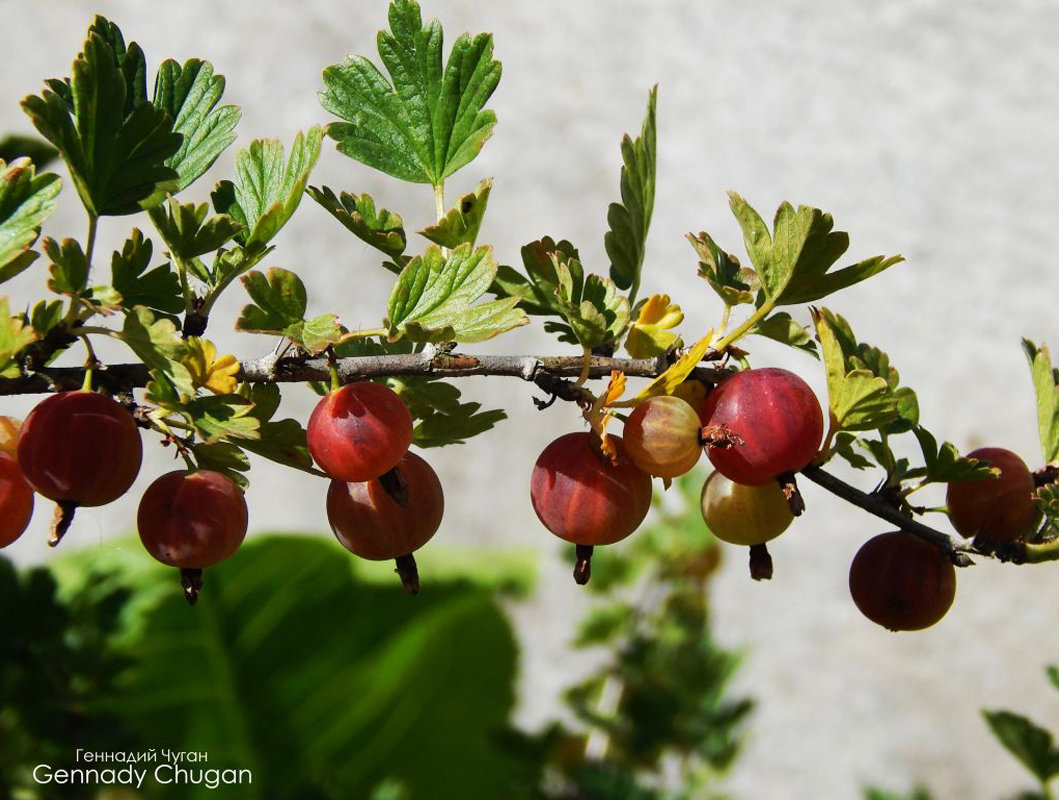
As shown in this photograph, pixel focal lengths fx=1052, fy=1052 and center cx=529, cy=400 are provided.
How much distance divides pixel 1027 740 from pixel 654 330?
0.58 metres

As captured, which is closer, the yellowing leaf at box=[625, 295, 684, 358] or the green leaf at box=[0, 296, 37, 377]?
the green leaf at box=[0, 296, 37, 377]

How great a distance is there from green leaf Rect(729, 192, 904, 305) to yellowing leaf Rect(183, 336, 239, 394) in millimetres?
303

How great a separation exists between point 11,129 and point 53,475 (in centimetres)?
264

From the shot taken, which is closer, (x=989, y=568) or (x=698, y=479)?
(x=698, y=479)

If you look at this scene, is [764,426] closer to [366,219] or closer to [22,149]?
[366,219]

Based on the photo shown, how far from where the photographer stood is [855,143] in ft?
8.54

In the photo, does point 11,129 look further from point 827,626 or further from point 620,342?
point 620,342

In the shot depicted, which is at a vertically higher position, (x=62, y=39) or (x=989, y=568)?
(x=62, y=39)

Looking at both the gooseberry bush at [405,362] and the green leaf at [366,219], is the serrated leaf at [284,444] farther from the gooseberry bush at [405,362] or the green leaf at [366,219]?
the green leaf at [366,219]

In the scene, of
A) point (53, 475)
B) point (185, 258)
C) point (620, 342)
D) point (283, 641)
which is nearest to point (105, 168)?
point (185, 258)

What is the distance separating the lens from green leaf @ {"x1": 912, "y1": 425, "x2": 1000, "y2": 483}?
2.07ft

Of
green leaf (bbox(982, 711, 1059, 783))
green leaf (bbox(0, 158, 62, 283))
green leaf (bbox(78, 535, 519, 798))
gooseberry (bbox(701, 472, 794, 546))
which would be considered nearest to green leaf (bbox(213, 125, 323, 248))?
green leaf (bbox(0, 158, 62, 283))

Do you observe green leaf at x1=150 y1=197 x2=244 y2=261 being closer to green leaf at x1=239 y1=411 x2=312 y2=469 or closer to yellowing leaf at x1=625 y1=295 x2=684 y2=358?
green leaf at x1=239 y1=411 x2=312 y2=469

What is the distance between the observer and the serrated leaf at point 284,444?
2.08ft
